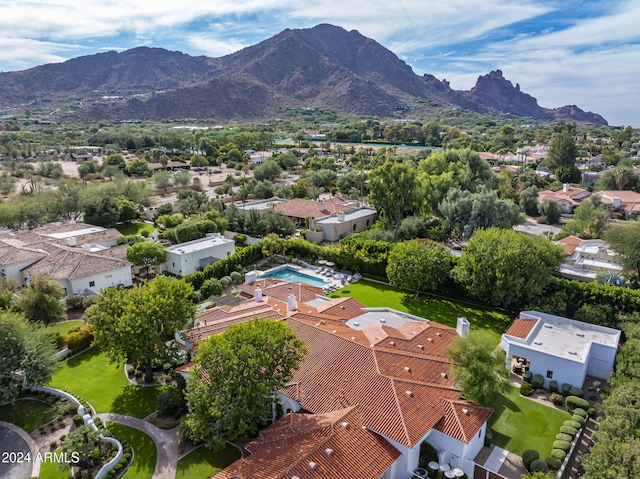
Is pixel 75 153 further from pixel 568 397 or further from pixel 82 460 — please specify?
pixel 568 397

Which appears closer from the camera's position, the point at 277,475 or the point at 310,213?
the point at 277,475

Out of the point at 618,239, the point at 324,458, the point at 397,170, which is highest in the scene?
the point at 397,170

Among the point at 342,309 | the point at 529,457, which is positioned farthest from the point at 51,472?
the point at 529,457

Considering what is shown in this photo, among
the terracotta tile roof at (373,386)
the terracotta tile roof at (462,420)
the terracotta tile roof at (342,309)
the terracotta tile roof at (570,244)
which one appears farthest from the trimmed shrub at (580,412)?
the terracotta tile roof at (570,244)

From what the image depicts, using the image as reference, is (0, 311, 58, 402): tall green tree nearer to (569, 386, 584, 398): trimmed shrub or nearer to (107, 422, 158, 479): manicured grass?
(107, 422, 158, 479): manicured grass

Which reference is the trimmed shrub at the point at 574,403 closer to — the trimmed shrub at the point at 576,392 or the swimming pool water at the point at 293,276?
the trimmed shrub at the point at 576,392

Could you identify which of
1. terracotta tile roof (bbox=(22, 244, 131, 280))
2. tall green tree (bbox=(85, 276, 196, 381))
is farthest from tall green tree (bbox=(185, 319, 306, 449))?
terracotta tile roof (bbox=(22, 244, 131, 280))

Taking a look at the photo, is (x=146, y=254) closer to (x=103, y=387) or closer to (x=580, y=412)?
(x=103, y=387)

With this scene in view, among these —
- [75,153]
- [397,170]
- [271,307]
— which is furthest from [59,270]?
[75,153]
